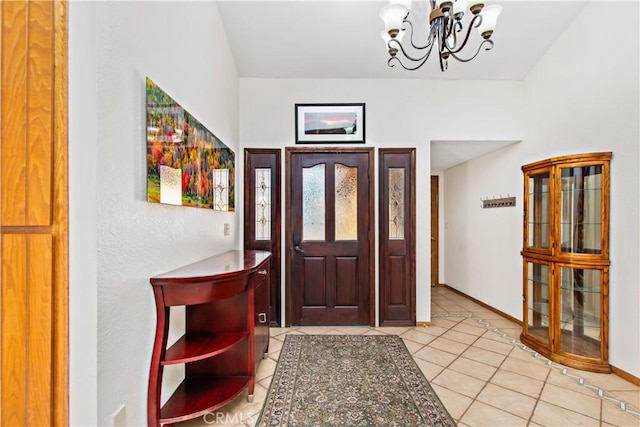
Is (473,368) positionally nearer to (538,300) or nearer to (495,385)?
(495,385)

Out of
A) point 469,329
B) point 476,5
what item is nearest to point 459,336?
point 469,329

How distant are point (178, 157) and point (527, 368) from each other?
3.16 m

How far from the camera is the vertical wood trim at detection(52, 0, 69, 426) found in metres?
0.99

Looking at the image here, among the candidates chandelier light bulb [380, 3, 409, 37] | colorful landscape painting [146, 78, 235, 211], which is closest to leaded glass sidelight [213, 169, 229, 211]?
colorful landscape painting [146, 78, 235, 211]

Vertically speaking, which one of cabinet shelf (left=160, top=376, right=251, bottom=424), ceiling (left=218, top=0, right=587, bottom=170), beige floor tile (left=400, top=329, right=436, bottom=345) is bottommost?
beige floor tile (left=400, top=329, right=436, bottom=345)

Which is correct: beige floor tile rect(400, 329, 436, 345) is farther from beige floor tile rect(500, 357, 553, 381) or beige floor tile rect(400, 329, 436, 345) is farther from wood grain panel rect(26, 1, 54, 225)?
wood grain panel rect(26, 1, 54, 225)

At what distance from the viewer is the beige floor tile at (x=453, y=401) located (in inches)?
69.2

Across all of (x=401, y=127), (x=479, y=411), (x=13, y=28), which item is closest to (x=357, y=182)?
(x=401, y=127)

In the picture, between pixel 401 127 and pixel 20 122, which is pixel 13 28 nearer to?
pixel 20 122

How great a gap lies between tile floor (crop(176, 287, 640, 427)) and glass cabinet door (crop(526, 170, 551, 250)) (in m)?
1.07

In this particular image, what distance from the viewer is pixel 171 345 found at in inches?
62.4

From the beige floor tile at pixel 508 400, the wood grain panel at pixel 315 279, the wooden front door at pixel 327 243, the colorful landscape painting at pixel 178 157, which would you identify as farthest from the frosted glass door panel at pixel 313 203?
the beige floor tile at pixel 508 400

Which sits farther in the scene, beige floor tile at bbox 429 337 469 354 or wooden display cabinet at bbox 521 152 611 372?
beige floor tile at bbox 429 337 469 354

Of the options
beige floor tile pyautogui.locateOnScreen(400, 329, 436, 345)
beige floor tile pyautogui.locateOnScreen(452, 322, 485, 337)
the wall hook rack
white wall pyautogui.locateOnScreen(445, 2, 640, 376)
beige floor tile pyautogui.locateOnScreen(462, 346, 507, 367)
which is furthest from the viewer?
the wall hook rack
